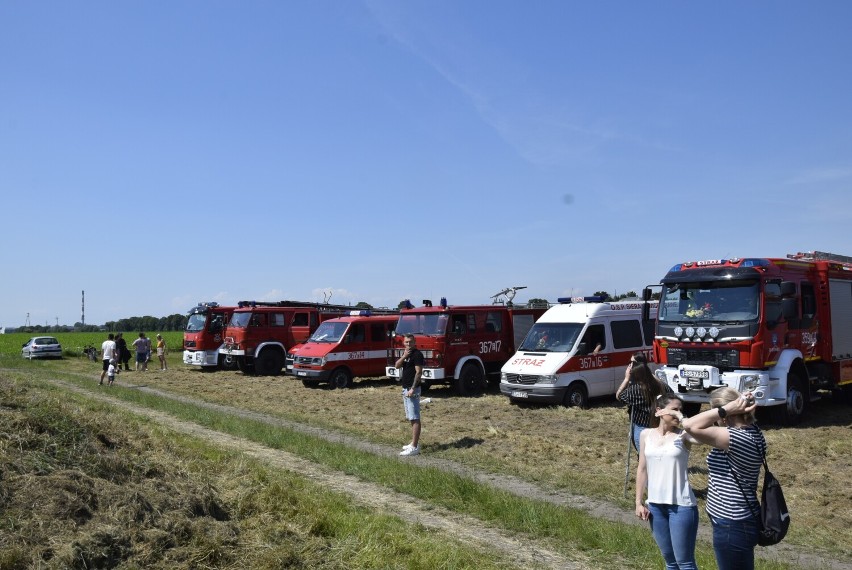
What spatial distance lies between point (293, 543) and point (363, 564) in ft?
2.16

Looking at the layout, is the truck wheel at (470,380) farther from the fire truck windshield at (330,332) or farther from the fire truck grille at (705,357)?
the fire truck grille at (705,357)

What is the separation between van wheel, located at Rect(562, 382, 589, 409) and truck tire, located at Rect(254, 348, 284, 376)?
44.8ft

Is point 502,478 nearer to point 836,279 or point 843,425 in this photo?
point 843,425

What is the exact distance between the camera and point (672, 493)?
14.8 ft

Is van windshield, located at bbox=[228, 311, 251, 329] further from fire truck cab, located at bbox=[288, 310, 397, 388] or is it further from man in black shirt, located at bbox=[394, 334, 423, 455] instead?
man in black shirt, located at bbox=[394, 334, 423, 455]

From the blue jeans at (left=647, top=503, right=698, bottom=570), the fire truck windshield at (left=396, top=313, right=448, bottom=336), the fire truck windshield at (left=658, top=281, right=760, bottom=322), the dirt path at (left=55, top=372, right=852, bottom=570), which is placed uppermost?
the fire truck windshield at (left=658, top=281, right=760, bottom=322)

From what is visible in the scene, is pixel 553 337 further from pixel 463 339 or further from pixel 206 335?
pixel 206 335

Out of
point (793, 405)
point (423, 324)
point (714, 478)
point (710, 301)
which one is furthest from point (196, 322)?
point (714, 478)

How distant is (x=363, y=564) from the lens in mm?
5430

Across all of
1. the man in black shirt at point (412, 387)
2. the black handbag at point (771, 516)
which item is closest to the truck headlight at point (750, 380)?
the man in black shirt at point (412, 387)

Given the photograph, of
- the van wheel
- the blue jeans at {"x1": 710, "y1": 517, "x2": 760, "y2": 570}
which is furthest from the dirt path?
the van wheel

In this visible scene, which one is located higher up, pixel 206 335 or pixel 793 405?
pixel 206 335

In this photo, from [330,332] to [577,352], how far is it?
29.5 ft

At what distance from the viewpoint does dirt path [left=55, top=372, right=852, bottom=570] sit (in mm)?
6188
